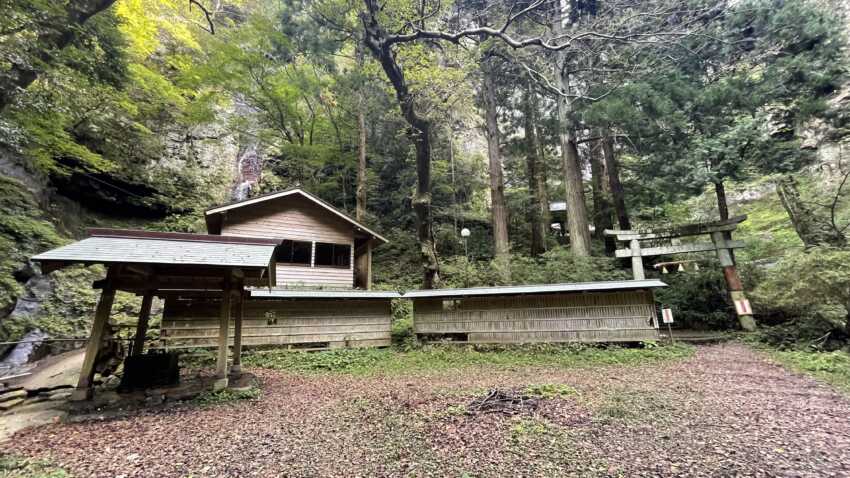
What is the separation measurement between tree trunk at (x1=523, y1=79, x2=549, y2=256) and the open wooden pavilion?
14.1 metres

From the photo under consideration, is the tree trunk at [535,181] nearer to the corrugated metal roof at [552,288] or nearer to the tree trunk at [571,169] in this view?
the tree trunk at [571,169]

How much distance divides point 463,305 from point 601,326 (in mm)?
4104

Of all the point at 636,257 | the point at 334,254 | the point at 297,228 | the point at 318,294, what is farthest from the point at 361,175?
the point at 636,257

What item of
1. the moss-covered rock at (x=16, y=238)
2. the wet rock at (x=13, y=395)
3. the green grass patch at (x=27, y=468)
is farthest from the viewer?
the moss-covered rock at (x=16, y=238)

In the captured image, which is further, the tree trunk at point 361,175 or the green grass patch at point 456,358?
the tree trunk at point 361,175

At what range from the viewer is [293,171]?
2117cm

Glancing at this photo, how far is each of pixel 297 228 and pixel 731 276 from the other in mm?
14761

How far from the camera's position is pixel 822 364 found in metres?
6.89

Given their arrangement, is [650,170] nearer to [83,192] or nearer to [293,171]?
[293,171]

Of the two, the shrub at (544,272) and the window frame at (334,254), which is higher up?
the window frame at (334,254)

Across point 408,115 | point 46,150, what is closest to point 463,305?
point 408,115

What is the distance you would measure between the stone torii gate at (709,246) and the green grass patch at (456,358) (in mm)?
3394

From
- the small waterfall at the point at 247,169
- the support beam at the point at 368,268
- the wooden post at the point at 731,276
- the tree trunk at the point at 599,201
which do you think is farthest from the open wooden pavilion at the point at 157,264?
the tree trunk at the point at 599,201

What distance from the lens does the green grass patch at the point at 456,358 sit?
27.7 feet
